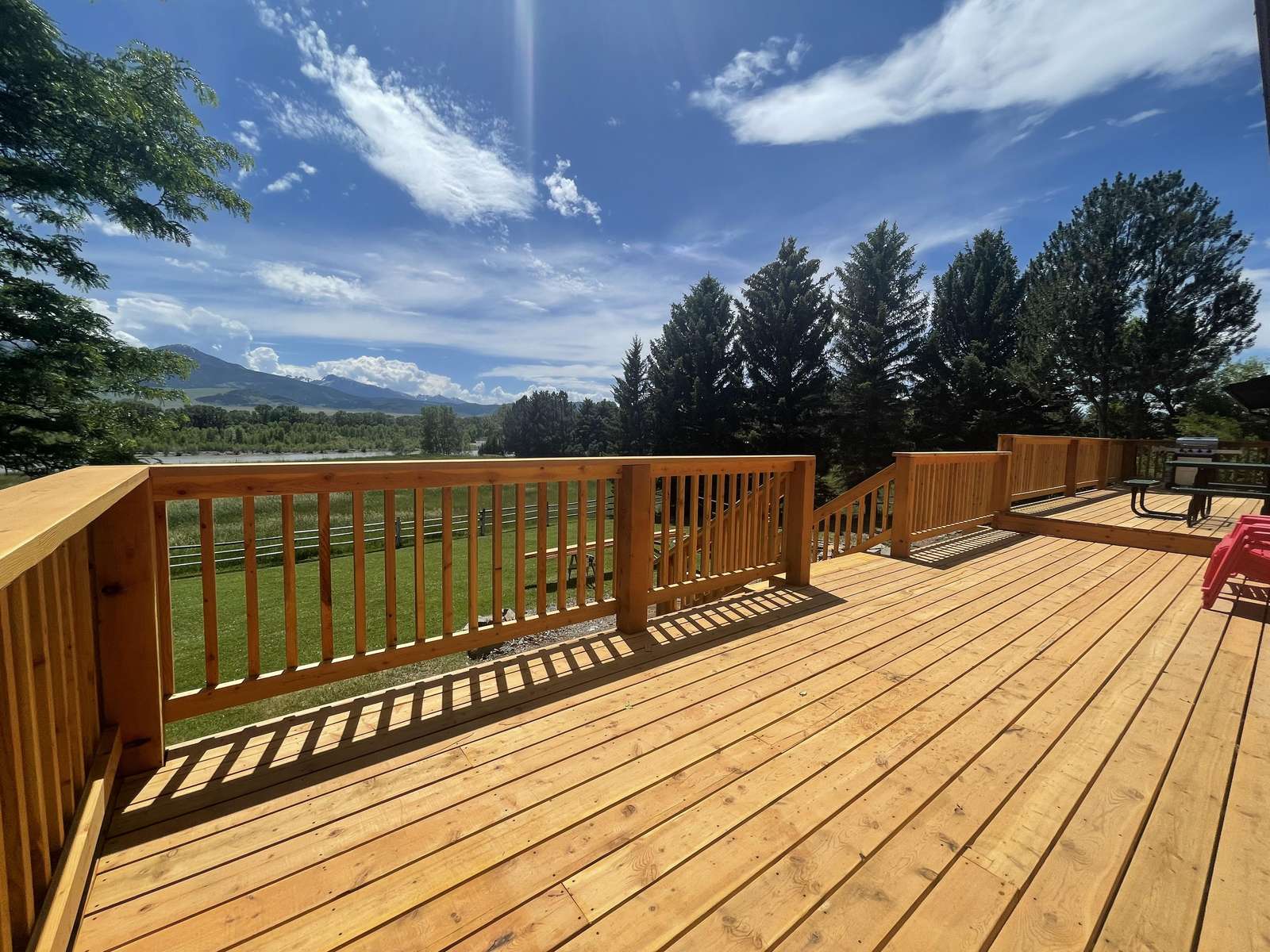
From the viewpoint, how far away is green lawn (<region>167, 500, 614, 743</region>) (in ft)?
19.9

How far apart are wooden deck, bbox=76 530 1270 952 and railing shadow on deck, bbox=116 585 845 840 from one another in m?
0.01

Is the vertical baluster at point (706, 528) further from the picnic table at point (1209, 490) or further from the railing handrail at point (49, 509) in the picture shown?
the picnic table at point (1209, 490)

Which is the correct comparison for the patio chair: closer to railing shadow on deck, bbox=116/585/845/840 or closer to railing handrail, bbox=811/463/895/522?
railing handrail, bbox=811/463/895/522

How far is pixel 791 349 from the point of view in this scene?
854 inches

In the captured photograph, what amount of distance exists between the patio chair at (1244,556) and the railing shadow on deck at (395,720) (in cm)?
308

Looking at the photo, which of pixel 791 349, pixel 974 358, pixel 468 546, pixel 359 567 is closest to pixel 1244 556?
pixel 468 546

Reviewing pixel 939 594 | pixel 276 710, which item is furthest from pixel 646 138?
pixel 276 710

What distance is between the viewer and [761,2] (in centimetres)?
688

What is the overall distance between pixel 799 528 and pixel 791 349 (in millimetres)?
19705

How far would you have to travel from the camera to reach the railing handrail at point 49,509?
725 millimetres

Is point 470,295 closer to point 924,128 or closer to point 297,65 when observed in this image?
point 297,65

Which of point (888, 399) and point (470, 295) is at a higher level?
point (470, 295)

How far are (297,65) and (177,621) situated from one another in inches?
436

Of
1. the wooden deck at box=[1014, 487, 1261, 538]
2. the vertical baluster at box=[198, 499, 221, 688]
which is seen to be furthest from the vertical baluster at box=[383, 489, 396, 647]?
the wooden deck at box=[1014, 487, 1261, 538]
